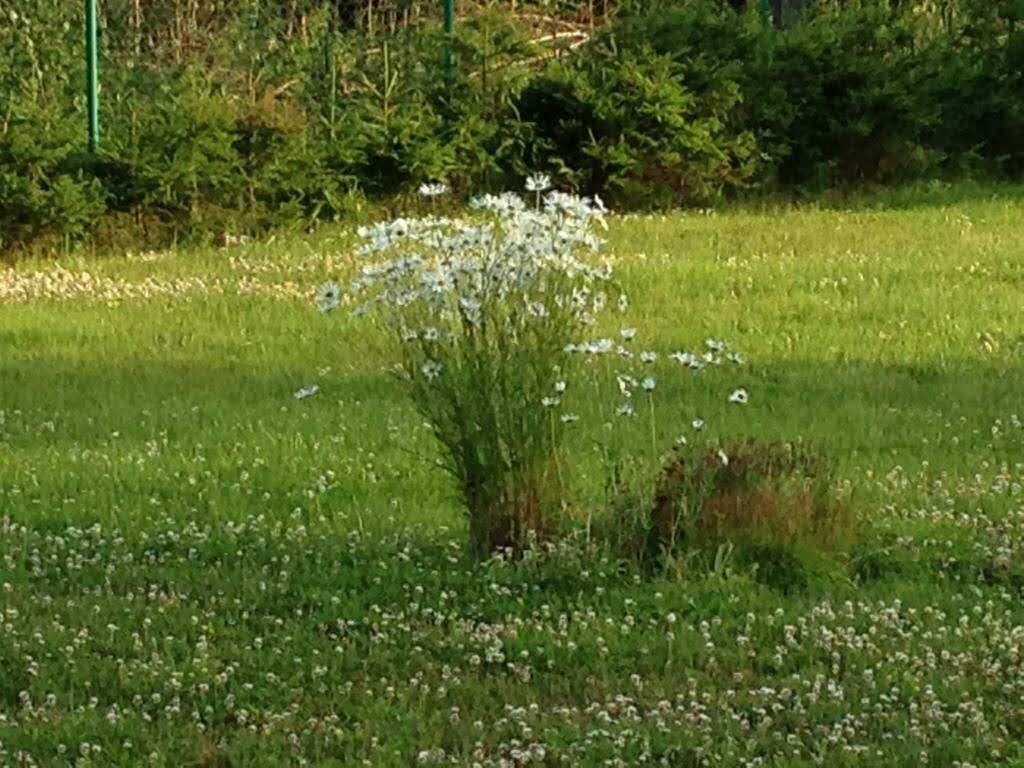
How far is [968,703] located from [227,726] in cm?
208

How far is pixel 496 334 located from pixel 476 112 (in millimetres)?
12547

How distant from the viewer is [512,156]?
62.7 ft

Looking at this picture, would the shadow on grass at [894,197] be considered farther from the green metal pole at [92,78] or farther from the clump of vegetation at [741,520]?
the clump of vegetation at [741,520]

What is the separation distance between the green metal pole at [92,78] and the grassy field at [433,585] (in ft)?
18.1

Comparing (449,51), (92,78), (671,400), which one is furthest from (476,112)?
(671,400)

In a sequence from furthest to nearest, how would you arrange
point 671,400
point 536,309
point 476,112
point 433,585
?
point 476,112 < point 671,400 < point 536,309 < point 433,585

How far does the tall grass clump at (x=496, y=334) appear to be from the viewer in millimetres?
6805

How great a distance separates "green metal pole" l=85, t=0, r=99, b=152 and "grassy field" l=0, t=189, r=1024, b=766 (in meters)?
5.51

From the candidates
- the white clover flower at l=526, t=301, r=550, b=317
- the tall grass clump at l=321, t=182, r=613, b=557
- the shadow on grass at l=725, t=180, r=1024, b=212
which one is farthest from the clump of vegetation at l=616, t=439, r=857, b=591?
the shadow on grass at l=725, t=180, r=1024, b=212

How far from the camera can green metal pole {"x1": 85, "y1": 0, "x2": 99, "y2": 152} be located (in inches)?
704

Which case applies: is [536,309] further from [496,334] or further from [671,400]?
[671,400]

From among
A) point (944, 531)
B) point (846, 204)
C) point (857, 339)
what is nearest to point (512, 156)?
point (846, 204)

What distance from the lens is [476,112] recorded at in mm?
19250

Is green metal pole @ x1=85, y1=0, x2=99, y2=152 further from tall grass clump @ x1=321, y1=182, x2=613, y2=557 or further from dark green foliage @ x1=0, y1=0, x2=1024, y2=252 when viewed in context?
tall grass clump @ x1=321, y1=182, x2=613, y2=557
